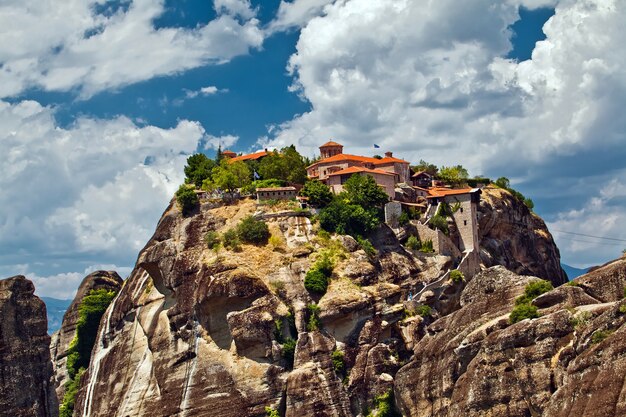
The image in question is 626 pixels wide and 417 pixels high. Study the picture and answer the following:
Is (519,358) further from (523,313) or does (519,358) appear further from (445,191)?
(445,191)

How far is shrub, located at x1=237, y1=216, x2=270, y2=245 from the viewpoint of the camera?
4454 inches

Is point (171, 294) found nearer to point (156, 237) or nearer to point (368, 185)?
point (156, 237)

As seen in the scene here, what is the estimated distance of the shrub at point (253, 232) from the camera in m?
113

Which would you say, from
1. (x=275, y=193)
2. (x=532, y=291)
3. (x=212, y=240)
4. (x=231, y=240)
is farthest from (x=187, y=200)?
(x=532, y=291)

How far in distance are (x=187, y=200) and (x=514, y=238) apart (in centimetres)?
4578

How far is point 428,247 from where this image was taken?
118 meters

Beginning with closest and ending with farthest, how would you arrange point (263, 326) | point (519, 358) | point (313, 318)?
point (519, 358)
point (263, 326)
point (313, 318)

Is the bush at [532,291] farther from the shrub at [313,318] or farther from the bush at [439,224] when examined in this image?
the bush at [439,224]

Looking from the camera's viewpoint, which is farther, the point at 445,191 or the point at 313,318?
the point at 445,191

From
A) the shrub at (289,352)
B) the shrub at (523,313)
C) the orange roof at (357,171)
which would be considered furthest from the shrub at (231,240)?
the shrub at (523,313)

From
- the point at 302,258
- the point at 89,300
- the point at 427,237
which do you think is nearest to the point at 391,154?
the point at 427,237

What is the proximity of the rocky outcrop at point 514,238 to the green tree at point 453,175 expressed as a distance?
4.44 metres

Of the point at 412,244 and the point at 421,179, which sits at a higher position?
the point at 421,179

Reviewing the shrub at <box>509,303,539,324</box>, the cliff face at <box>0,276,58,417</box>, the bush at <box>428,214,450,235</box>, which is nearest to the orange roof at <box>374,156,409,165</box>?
the bush at <box>428,214,450,235</box>
